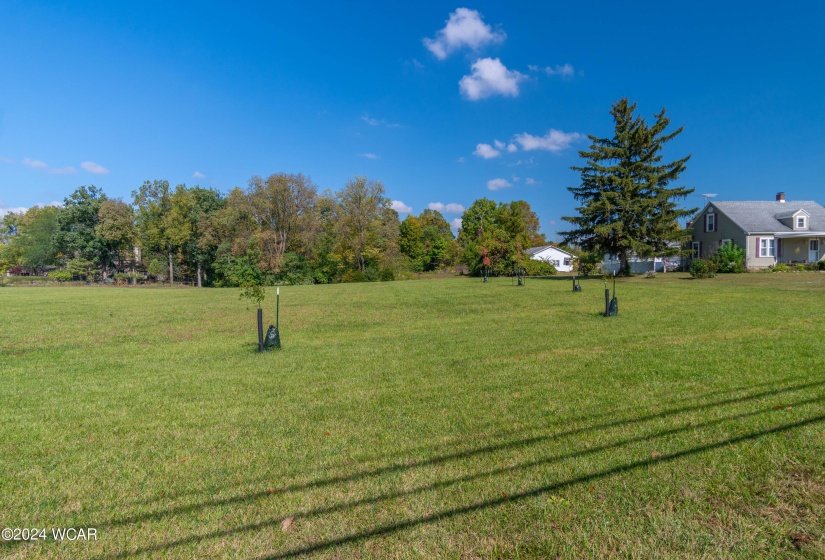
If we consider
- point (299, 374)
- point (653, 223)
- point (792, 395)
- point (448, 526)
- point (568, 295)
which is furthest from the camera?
point (653, 223)

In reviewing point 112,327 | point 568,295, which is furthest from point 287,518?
point 568,295

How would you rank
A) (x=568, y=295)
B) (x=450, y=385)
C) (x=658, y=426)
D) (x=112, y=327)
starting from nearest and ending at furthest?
(x=658, y=426) → (x=450, y=385) → (x=112, y=327) → (x=568, y=295)

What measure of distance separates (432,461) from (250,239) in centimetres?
4318

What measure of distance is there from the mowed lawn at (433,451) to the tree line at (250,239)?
99.4 feet

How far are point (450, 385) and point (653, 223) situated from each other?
3047 cm

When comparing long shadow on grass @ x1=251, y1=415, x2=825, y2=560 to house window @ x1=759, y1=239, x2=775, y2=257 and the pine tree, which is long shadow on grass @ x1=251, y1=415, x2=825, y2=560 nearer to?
the pine tree

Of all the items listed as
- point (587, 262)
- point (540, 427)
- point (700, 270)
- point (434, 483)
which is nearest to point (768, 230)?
point (700, 270)

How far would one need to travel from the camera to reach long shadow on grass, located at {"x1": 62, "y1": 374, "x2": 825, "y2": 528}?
9.25 ft

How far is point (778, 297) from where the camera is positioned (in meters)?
15.3

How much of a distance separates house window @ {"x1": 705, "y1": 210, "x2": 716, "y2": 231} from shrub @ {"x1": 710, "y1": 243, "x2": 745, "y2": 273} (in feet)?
20.2

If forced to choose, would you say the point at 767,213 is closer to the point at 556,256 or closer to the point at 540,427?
the point at 556,256

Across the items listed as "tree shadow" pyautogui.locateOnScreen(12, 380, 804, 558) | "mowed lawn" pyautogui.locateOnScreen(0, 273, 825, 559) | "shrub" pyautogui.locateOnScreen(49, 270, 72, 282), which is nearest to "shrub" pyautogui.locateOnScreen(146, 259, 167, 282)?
"shrub" pyautogui.locateOnScreen(49, 270, 72, 282)

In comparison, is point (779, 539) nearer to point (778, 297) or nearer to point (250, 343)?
point (250, 343)

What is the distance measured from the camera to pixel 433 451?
12.0ft
